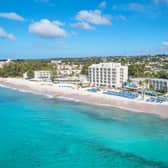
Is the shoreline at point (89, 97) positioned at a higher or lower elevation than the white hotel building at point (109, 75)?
lower

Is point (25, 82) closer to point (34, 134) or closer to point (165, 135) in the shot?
point (34, 134)

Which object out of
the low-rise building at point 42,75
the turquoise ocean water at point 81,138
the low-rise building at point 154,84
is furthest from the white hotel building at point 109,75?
the low-rise building at point 42,75

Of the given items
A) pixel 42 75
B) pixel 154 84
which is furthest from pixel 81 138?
pixel 42 75

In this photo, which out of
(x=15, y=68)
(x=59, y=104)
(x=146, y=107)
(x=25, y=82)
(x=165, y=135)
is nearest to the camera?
(x=165, y=135)

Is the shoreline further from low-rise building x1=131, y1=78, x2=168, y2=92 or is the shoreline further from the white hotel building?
low-rise building x1=131, y1=78, x2=168, y2=92

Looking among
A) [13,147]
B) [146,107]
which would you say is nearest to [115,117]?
[146,107]

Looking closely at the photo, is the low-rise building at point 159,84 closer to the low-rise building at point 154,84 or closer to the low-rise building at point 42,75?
the low-rise building at point 154,84
